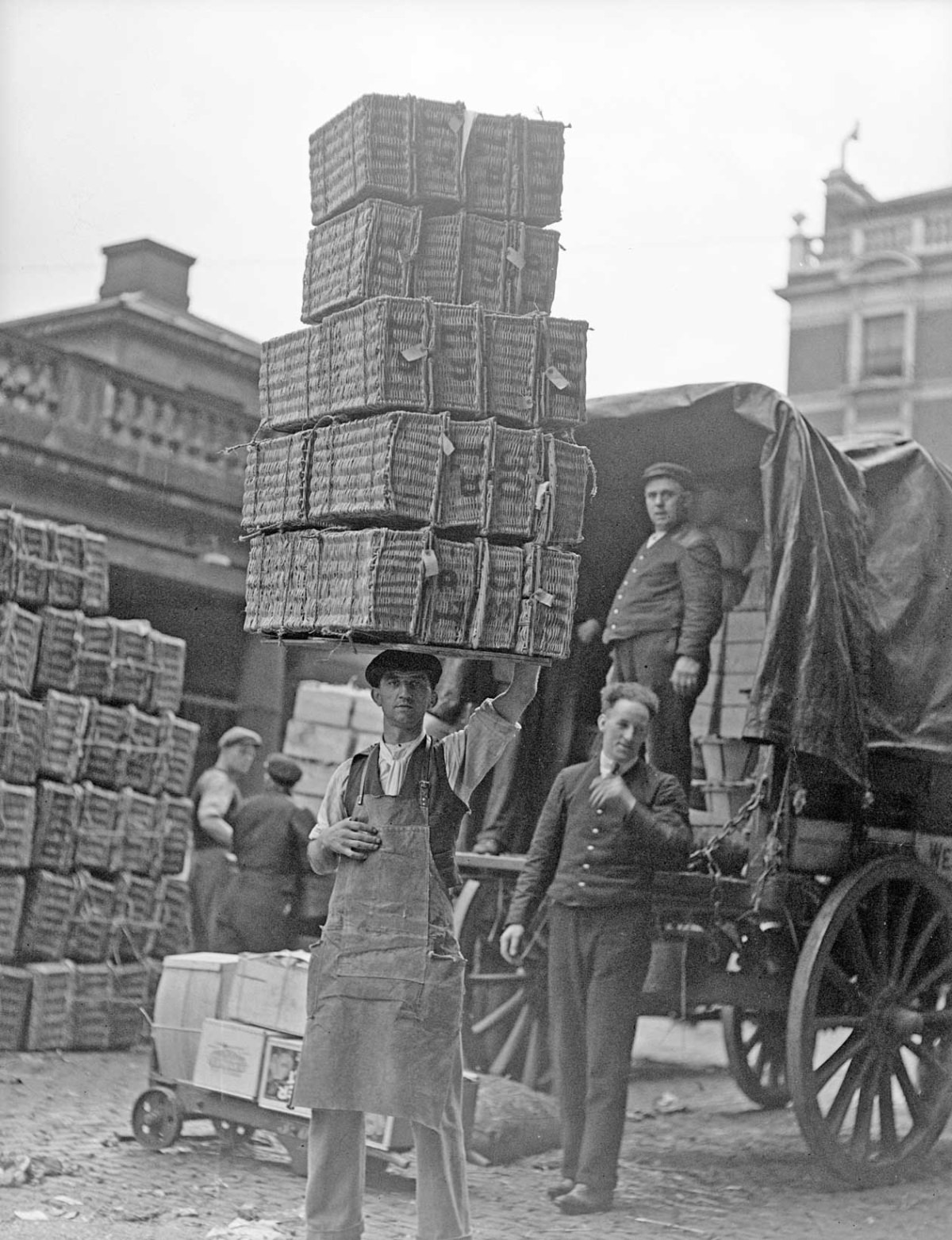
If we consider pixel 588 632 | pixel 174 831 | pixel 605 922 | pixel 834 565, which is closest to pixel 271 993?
pixel 605 922

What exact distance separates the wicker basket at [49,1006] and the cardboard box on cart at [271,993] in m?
2.79

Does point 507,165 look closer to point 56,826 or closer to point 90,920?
point 56,826

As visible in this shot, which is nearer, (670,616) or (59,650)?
(670,616)

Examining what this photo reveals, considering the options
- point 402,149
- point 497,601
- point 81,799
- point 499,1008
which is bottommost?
point 499,1008

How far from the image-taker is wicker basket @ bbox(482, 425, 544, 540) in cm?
502

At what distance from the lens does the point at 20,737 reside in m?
9.26

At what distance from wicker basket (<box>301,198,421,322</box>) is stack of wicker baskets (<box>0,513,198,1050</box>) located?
15.0 ft

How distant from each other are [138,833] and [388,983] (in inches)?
220

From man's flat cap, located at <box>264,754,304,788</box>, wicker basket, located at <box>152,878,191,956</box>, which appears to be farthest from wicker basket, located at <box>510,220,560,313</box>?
wicker basket, located at <box>152,878,191,956</box>

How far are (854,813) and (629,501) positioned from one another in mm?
2025

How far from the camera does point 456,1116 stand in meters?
4.83

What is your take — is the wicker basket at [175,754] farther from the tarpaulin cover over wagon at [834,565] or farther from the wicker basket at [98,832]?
the tarpaulin cover over wagon at [834,565]

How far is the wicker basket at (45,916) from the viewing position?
9.38m

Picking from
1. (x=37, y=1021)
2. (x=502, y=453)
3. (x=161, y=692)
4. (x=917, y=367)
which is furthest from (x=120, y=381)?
(x=917, y=367)
